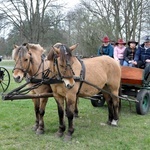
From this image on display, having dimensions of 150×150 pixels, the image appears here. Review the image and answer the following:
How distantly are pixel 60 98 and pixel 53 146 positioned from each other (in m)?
0.88

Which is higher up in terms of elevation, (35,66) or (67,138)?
(35,66)

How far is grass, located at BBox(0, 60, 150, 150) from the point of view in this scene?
4.20 meters

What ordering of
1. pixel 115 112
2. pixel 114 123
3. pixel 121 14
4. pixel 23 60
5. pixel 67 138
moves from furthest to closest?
pixel 121 14 → pixel 115 112 → pixel 114 123 → pixel 67 138 → pixel 23 60

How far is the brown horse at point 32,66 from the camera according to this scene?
4160 millimetres

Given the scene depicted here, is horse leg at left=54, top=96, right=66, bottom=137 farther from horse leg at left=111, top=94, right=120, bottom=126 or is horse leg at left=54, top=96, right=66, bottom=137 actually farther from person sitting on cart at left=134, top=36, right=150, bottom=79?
person sitting on cart at left=134, top=36, right=150, bottom=79

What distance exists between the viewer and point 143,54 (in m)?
6.64

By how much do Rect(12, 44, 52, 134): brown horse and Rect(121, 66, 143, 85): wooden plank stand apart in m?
2.37

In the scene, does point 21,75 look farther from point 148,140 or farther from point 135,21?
point 135,21

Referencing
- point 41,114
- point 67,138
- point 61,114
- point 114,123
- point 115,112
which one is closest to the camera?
point 67,138

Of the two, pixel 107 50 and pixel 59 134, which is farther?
pixel 107 50

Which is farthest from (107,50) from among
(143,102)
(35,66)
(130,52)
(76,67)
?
(35,66)

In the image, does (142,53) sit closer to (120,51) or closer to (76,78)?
(120,51)

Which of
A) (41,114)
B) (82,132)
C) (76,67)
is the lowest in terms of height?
(82,132)

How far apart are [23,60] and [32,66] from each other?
0.34 metres
